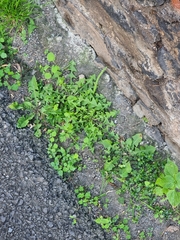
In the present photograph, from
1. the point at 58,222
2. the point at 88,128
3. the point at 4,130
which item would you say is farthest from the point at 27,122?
the point at 58,222

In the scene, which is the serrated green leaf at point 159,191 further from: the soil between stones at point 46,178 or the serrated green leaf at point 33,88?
the serrated green leaf at point 33,88

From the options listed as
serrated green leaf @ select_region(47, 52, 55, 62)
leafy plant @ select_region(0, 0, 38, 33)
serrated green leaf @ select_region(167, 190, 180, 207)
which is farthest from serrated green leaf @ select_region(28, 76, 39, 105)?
serrated green leaf @ select_region(167, 190, 180, 207)

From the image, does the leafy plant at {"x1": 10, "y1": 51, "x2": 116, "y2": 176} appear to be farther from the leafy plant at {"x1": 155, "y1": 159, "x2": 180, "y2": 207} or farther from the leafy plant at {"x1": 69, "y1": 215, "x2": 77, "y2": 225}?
the leafy plant at {"x1": 155, "y1": 159, "x2": 180, "y2": 207}

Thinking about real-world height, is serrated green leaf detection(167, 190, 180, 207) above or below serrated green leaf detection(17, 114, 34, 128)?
above

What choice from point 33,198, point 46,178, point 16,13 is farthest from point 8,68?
point 33,198

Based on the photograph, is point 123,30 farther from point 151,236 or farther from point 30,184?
point 151,236

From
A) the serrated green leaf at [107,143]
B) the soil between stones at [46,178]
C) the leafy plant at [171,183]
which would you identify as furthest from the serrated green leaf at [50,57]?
the leafy plant at [171,183]
